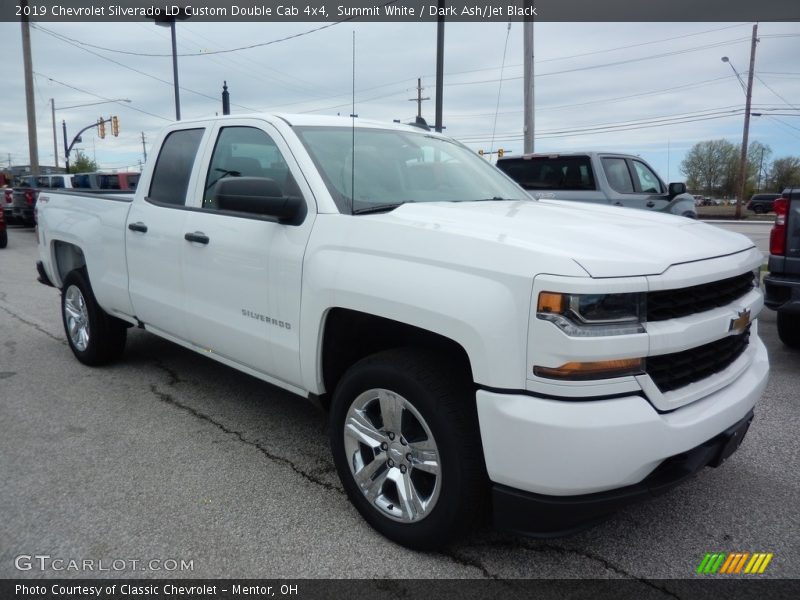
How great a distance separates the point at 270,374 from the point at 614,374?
189cm

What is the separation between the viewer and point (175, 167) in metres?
4.30

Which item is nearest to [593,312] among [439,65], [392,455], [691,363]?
[691,363]

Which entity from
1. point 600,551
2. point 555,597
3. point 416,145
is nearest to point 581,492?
point 555,597

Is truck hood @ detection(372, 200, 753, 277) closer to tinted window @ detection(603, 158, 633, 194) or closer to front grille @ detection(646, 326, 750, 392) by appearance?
front grille @ detection(646, 326, 750, 392)

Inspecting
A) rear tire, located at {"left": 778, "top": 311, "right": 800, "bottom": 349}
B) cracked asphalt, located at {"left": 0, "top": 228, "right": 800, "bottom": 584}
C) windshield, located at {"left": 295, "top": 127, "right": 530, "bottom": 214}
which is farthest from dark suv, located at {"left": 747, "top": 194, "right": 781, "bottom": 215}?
windshield, located at {"left": 295, "top": 127, "right": 530, "bottom": 214}

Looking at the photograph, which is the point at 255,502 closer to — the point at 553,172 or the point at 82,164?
the point at 553,172

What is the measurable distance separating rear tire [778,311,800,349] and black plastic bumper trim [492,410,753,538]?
4.12 meters

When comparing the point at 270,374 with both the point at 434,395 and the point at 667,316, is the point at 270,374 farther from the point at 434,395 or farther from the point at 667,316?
the point at 667,316

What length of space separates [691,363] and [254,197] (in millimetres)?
2004

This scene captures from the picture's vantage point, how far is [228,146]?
3.88m

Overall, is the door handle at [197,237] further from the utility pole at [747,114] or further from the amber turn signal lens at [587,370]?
the utility pole at [747,114]

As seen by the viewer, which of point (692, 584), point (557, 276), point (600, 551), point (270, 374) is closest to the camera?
point (557, 276)

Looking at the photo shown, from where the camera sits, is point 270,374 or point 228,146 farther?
point 228,146

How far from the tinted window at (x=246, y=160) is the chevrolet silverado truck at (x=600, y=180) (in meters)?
6.59
